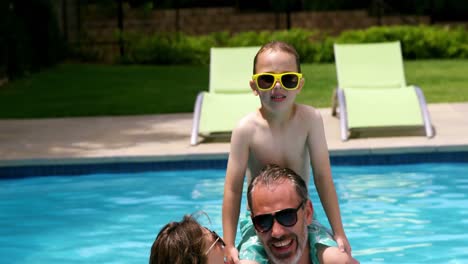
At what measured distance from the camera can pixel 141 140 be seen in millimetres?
11625

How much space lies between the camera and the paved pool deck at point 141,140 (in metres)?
10.5

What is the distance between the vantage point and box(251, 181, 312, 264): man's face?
13.1 ft

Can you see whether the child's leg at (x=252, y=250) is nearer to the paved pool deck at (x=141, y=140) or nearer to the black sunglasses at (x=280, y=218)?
the black sunglasses at (x=280, y=218)

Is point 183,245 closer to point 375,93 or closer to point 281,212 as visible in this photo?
point 281,212

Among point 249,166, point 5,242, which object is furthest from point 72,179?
point 249,166

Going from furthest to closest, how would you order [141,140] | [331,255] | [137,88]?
[137,88] < [141,140] < [331,255]

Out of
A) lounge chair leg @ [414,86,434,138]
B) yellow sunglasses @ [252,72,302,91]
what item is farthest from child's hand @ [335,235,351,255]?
lounge chair leg @ [414,86,434,138]

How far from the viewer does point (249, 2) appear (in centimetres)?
2888

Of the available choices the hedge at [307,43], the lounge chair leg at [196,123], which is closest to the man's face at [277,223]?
the lounge chair leg at [196,123]

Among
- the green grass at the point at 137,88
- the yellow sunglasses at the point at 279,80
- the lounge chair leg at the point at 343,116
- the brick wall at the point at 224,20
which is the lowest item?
the brick wall at the point at 224,20

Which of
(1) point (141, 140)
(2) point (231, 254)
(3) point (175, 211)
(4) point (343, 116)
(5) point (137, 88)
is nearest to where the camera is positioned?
(2) point (231, 254)

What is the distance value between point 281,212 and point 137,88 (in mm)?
13946

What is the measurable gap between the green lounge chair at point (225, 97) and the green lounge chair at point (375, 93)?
43.1 inches

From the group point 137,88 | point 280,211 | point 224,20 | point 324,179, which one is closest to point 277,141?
point 324,179
